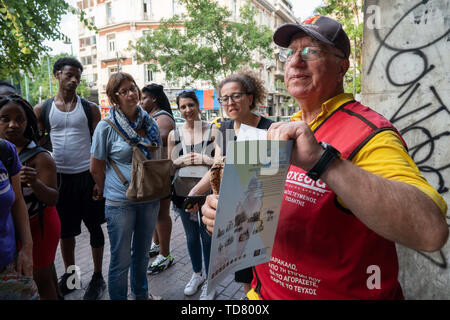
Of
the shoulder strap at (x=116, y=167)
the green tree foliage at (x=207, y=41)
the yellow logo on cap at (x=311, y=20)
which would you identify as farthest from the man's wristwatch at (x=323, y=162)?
the green tree foliage at (x=207, y=41)

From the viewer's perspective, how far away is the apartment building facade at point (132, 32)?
3014cm

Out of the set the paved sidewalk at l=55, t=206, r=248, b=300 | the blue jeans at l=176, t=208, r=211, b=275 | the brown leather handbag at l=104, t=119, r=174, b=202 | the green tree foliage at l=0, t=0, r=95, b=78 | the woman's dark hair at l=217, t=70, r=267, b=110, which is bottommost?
the paved sidewalk at l=55, t=206, r=248, b=300

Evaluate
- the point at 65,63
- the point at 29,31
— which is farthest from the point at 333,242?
the point at 29,31

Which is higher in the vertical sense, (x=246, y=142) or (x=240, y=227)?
(x=246, y=142)

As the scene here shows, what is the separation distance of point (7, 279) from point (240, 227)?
166 cm

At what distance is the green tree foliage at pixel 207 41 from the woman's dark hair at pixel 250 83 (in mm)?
12603

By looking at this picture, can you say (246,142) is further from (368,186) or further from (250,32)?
(250,32)

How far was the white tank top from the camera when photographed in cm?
340

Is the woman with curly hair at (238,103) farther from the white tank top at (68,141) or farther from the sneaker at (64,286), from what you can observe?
the sneaker at (64,286)

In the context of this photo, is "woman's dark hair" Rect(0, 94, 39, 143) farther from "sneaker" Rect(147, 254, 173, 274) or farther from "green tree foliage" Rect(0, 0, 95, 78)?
"green tree foliage" Rect(0, 0, 95, 78)

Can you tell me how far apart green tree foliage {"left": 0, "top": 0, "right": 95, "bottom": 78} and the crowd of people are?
111 inches

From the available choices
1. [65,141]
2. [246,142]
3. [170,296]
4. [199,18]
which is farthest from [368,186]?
[199,18]

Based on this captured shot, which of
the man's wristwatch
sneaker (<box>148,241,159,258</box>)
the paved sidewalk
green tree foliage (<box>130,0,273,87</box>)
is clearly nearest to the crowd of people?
the man's wristwatch

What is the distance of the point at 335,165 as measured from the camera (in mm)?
898
